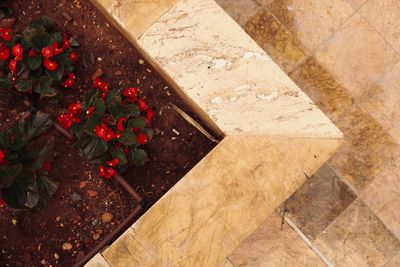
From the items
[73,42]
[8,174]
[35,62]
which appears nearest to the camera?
[8,174]

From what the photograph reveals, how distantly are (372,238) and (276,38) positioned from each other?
1.65 m

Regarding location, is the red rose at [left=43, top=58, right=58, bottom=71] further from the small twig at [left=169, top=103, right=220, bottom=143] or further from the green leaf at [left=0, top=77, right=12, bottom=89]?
the small twig at [left=169, top=103, right=220, bottom=143]

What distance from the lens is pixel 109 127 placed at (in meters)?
2.15

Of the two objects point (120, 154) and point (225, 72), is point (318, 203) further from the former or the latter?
point (120, 154)

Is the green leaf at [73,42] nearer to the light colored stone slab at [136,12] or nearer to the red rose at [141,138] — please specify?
the light colored stone slab at [136,12]

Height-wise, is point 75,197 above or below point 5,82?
below

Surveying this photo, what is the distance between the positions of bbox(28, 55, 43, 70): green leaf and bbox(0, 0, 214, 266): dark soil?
12.7 inches

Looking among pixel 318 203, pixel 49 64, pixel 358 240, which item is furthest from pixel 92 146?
pixel 358 240

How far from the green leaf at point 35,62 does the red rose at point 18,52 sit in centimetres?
5

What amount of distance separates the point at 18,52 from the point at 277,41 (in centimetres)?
187

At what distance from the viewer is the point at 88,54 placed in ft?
8.12

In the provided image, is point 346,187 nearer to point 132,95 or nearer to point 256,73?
point 256,73

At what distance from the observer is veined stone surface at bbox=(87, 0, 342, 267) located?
2.26 meters

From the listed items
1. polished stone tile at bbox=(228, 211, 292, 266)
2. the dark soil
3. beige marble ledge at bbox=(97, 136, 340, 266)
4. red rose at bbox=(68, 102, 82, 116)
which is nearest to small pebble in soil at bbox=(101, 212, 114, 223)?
the dark soil
